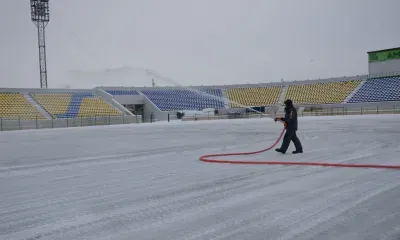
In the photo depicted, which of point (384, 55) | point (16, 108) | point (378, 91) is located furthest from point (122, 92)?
point (384, 55)

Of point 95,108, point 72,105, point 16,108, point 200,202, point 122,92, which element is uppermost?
point 122,92

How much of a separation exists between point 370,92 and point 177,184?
50.8 metres

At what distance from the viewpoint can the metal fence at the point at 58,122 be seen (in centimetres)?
3216

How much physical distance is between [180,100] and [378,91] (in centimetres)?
2800

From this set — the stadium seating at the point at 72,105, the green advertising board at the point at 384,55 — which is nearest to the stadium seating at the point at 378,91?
the green advertising board at the point at 384,55

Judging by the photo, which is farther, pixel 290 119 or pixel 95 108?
pixel 95 108

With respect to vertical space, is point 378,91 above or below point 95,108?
above

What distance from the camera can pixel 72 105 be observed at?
144 feet

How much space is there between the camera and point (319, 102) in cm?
5231

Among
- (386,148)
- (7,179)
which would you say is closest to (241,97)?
(386,148)

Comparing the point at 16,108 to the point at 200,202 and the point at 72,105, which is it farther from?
the point at 200,202

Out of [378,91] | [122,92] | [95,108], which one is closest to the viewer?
[95,108]

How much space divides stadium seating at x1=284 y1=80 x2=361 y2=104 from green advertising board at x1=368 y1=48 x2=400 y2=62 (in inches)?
157

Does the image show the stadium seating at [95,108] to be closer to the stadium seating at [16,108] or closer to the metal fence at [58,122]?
the metal fence at [58,122]
